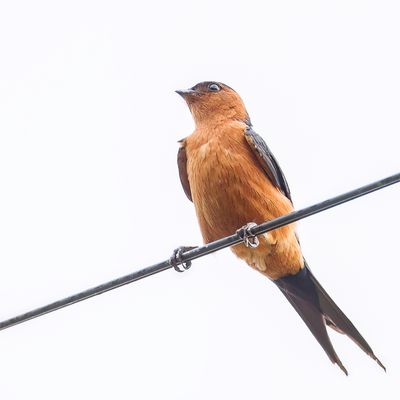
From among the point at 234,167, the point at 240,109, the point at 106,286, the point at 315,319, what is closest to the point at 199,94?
the point at 240,109

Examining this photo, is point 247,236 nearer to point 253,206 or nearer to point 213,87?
point 253,206

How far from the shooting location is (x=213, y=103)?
731 centimetres

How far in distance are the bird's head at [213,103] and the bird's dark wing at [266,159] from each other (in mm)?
423

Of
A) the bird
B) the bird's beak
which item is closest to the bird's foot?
the bird

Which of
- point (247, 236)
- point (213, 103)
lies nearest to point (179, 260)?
point (247, 236)

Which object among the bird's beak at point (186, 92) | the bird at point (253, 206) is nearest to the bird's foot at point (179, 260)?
the bird at point (253, 206)

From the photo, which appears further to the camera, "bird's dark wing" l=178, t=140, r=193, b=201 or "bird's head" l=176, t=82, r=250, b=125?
"bird's head" l=176, t=82, r=250, b=125

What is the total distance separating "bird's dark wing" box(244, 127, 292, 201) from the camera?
260 inches

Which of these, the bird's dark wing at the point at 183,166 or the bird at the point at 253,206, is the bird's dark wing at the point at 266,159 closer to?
the bird at the point at 253,206

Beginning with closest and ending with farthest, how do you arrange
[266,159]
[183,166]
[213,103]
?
[266,159]
[183,166]
[213,103]

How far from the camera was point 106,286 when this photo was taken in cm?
429

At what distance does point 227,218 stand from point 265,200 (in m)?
0.37

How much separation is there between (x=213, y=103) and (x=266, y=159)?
1.01m

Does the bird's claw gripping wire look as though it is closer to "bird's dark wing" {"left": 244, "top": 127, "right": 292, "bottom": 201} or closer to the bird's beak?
"bird's dark wing" {"left": 244, "top": 127, "right": 292, "bottom": 201}
